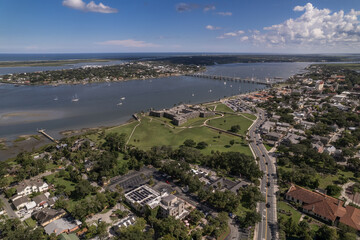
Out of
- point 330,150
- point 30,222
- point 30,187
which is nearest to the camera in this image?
point 30,222

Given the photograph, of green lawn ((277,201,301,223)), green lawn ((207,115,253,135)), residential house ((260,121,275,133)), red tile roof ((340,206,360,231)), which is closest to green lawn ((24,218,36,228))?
green lawn ((277,201,301,223))

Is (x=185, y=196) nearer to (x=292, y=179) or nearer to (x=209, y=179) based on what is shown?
(x=209, y=179)

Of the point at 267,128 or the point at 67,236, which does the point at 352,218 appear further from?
the point at 67,236

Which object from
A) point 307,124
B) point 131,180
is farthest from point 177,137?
point 307,124

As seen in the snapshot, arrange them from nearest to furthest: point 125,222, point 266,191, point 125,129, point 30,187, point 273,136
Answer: point 125,222, point 266,191, point 30,187, point 273,136, point 125,129

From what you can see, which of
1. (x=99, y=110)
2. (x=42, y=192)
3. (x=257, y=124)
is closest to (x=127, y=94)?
(x=99, y=110)

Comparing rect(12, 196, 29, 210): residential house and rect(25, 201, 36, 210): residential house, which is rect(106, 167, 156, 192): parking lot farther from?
rect(12, 196, 29, 210): residential house

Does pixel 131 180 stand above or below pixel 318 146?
below
